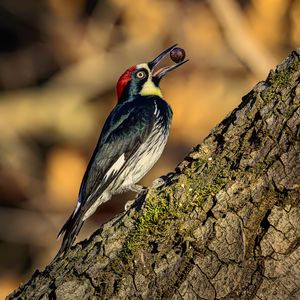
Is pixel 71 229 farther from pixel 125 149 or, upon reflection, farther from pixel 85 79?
pixel 85 79

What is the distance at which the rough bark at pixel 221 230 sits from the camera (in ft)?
10.4

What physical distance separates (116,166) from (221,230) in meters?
2.29

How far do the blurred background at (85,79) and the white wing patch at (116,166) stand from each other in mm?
2980

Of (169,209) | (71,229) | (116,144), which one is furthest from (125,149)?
(169,209)

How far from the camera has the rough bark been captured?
318 cm

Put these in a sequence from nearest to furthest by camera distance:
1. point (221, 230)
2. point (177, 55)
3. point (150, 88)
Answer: point (221, 230)
point (177, 55)
point (150, 88)

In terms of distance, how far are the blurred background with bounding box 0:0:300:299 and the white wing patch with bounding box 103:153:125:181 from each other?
2.98 m

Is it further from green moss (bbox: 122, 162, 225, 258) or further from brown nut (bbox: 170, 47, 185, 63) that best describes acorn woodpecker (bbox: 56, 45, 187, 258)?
green moss (bbox: 122, 162, 225, 258)

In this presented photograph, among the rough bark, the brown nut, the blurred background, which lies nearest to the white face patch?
the brown nut

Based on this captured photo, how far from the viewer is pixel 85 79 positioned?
8805 mm

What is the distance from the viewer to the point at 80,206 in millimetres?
5180

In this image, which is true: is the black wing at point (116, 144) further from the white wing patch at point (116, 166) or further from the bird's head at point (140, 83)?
the bird's head at point (140, 83)

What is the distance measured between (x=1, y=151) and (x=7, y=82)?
690 millimetres

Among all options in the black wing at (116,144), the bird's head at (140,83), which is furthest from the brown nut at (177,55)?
the black wing at (116,144)
